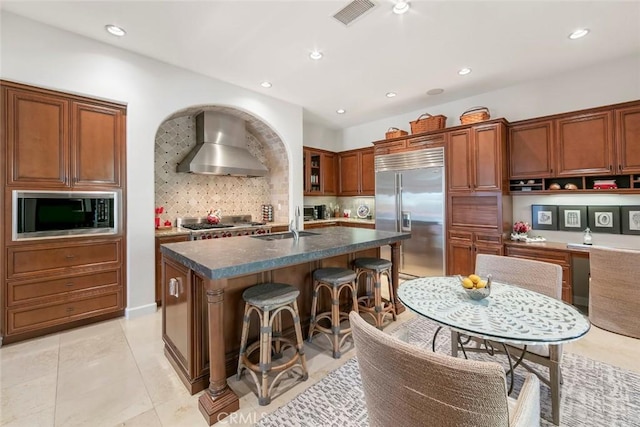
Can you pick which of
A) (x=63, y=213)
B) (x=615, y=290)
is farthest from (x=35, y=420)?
(x=615, y=290)

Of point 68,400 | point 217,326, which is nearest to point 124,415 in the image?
point 68,400

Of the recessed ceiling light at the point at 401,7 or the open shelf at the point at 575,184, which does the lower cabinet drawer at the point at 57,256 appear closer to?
the recessed ceiling light at the point at 401,7

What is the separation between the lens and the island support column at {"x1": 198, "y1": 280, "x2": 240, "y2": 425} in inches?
66.2

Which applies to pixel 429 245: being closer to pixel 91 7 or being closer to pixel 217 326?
pixel 217 326

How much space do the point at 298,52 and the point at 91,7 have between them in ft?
6.18

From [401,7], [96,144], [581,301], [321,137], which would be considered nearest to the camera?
[401,7]

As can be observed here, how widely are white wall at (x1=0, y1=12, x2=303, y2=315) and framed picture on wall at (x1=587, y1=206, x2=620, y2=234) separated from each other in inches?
195

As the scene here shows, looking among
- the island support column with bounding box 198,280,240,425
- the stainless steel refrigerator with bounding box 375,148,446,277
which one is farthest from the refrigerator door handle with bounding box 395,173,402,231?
the island support column with bounding box 198,280,240,425

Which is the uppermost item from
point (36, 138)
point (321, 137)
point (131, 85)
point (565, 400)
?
point (321, 137)

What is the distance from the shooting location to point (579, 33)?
2.72 m

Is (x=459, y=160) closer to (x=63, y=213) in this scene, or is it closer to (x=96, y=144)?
(x=96, y=144)

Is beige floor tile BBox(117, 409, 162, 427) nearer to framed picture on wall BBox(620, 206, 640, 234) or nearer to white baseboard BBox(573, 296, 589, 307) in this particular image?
white baseboard BBox(573, 296, 589, 307)

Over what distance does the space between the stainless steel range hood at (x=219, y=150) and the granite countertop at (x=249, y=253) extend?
6.05ft

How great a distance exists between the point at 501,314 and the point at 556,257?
2630 millimetres
